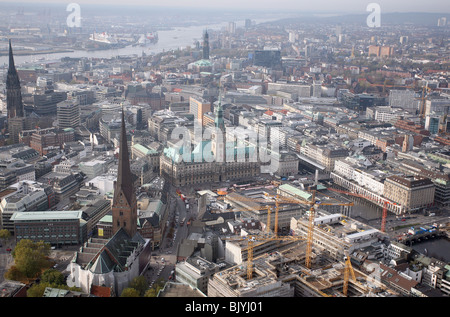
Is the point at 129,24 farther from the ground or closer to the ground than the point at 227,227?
farther from the ground

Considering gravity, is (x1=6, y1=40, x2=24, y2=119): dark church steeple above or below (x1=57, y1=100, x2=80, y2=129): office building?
above

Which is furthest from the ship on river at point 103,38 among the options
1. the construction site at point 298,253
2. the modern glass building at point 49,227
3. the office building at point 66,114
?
the modern glass building at point 49,227

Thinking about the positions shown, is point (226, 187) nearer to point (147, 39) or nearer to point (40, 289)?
point (40, 289)

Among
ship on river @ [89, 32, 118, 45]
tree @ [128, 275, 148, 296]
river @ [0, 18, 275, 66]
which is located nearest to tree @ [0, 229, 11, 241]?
tree @ [128, 275, 148, 296]

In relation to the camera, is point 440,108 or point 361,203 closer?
point 361,203

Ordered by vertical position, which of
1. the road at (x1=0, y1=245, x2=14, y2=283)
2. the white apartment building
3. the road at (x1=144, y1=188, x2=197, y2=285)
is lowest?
the road at (x1=144, y1=188, x2=197, y2=285)

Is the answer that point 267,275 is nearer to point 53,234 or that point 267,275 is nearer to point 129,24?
point 53,234

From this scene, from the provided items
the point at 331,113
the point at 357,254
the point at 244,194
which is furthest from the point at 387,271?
the point at 331,113

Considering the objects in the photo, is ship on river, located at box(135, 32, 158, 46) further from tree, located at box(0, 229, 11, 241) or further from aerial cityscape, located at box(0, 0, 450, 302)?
tree, located at box(0, 229, 11, 241)
